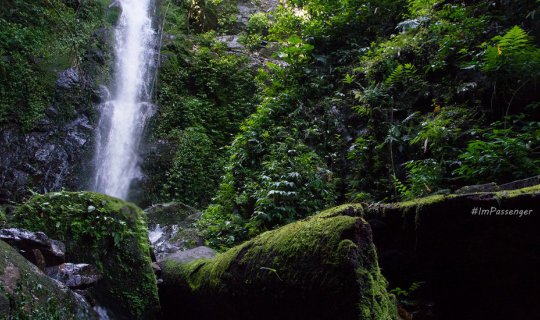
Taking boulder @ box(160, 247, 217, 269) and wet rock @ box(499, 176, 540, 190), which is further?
boulder @ box(160, 247, 217, 269)

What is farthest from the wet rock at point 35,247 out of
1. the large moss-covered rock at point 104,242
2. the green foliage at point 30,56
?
the green foliage at point 30,56

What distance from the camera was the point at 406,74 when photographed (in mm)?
6184

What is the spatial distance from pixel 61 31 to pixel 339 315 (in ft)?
43.5

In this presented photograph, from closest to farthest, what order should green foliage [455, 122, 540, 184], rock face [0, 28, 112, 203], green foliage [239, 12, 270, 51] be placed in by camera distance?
green foliage [455, 122, 540, 184]
rock face [0, 28, 112, 203]
green foliage [239, 12, 270, 51]

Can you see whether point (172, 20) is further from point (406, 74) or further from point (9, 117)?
point (406, 74)

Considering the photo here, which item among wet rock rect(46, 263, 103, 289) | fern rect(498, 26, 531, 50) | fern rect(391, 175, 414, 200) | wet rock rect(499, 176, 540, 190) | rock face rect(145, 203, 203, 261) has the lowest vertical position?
rock face rect(145, 203, 203, 261)

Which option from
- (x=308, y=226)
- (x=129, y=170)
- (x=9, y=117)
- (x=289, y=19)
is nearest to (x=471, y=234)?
(x=308, y=226)

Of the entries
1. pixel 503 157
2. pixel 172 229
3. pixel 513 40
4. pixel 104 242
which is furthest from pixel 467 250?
pixel 172 229

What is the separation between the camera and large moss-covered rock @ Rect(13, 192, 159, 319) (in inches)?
142

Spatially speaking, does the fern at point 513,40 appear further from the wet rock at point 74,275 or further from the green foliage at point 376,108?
the wet rock at point 74,275

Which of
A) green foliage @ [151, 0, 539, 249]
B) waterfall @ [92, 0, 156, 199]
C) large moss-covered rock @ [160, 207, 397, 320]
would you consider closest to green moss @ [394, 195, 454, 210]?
large moss-covered rock @ [160, 207, 397, 320]

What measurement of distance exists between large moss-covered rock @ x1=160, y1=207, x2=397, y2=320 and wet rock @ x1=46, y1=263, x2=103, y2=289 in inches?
40.5

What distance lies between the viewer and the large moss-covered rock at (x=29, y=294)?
2248mm

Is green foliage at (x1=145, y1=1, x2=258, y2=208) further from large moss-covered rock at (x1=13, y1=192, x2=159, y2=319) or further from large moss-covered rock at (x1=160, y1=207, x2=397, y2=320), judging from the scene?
large moss-covered rock at (x1=160, y1=207, x2=397, y2=320)
